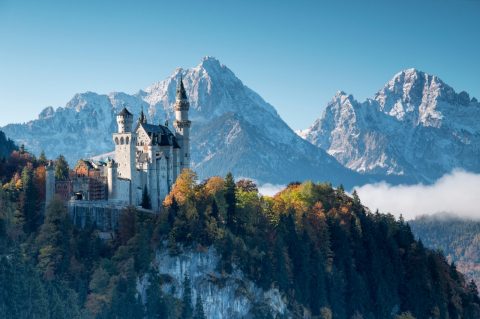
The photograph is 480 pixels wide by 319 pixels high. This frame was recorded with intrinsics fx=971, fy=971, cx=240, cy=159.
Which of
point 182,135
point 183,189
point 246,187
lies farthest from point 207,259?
point 246,187

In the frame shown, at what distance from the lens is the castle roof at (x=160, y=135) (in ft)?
555

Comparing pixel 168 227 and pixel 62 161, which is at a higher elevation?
pixel 62 161

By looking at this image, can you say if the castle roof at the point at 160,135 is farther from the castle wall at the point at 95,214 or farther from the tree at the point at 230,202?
the castle wall at the point at 95,214

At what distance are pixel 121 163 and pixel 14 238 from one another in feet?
78.2

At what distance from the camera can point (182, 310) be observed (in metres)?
149

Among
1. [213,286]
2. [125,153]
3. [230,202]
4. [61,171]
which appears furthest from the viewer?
[125,153]

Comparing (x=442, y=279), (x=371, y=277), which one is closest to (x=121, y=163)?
(x=371, y=277)

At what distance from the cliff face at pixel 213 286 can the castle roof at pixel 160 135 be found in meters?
24.5

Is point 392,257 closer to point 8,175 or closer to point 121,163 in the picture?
point 121,163

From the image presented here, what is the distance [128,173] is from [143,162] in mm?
5276

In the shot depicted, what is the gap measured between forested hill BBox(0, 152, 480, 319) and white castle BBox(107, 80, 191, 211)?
23.3ft

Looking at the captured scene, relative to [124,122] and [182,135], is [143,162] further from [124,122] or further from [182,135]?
[182,135]

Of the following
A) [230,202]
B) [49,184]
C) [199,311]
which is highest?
[49,184]

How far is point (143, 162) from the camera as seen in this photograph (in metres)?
167
